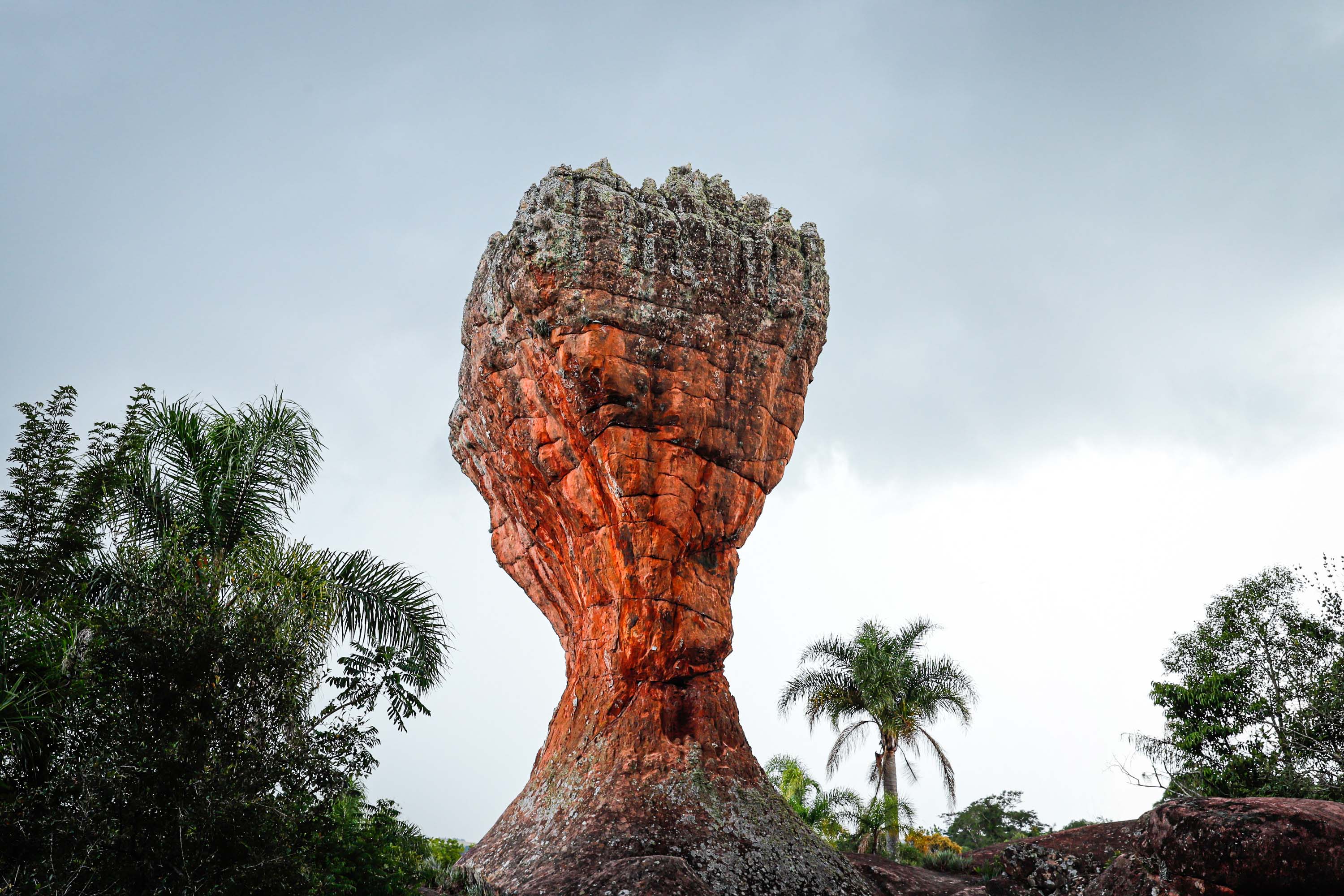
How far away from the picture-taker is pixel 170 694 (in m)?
11.0

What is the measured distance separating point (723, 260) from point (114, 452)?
44.1 feet

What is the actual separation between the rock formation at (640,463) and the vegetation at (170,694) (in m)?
5.70

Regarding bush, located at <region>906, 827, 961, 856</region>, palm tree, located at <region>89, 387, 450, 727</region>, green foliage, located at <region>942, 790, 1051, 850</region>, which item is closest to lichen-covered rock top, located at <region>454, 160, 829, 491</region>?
palm tree, located at <region>89, 387, 450, 727</region>

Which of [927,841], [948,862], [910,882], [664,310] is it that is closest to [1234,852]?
[910,882]

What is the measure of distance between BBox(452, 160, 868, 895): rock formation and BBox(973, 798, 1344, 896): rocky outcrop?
280 inches

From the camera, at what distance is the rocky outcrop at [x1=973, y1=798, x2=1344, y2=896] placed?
11.0 metres

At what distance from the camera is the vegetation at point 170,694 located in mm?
10031

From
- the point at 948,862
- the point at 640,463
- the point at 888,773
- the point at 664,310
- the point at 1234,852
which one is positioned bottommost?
the point at 1234,852

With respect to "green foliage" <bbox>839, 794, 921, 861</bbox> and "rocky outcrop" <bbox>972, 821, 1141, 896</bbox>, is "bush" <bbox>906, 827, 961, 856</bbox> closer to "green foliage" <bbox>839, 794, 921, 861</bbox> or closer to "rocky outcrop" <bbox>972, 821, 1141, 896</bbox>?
"green foliage" <bbox>839, 794, 921, 861</bbox>

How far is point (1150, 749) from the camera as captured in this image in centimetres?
2567

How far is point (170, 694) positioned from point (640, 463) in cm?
1093

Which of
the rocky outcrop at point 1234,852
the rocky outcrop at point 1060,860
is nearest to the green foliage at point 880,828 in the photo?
the rocky outcrop at point 1060,860

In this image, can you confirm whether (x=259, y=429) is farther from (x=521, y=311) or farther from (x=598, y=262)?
(x=598, y=262)

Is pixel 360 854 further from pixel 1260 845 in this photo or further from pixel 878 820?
pixel 878 820
